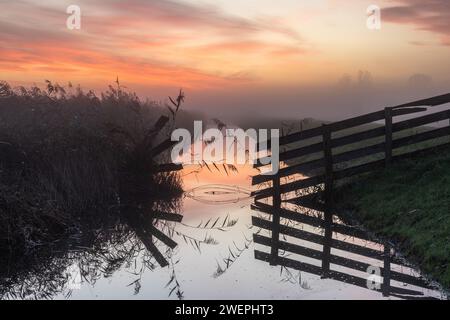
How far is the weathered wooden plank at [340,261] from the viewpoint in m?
9.25

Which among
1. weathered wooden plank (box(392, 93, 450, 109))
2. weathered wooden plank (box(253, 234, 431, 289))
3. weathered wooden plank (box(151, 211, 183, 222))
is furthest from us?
weathered wooden plank (box(392, 93, 450, 109))

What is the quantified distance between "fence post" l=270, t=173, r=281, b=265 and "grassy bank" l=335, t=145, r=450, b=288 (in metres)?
1.79

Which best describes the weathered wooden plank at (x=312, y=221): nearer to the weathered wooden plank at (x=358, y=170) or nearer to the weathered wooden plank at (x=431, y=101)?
the weathered wooden plank at (x=358, y=170)

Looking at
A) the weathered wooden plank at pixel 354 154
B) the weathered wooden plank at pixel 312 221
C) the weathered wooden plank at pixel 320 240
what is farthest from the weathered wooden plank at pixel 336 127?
the weathered wooden plank at pixel 320 240

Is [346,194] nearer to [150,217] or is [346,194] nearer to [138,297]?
[150,217]

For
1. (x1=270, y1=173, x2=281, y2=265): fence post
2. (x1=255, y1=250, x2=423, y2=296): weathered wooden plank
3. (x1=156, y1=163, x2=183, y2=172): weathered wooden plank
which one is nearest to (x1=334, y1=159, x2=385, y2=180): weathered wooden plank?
(x1=270, y1=173, x2=281, y2=265): fence post

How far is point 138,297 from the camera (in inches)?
333

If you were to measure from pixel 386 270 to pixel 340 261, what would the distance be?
1.00 metres

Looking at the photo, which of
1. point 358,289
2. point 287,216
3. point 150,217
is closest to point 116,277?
point 358,289

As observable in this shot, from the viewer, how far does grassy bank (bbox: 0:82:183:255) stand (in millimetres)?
11688

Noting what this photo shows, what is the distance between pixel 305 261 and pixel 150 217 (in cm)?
558

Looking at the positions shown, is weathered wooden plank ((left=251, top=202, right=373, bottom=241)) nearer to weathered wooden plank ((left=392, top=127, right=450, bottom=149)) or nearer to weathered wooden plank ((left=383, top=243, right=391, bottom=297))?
weathered wooden plank ((left=383, top=243, right=391, bottom=297))

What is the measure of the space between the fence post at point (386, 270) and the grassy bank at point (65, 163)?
Result: 6.97m
